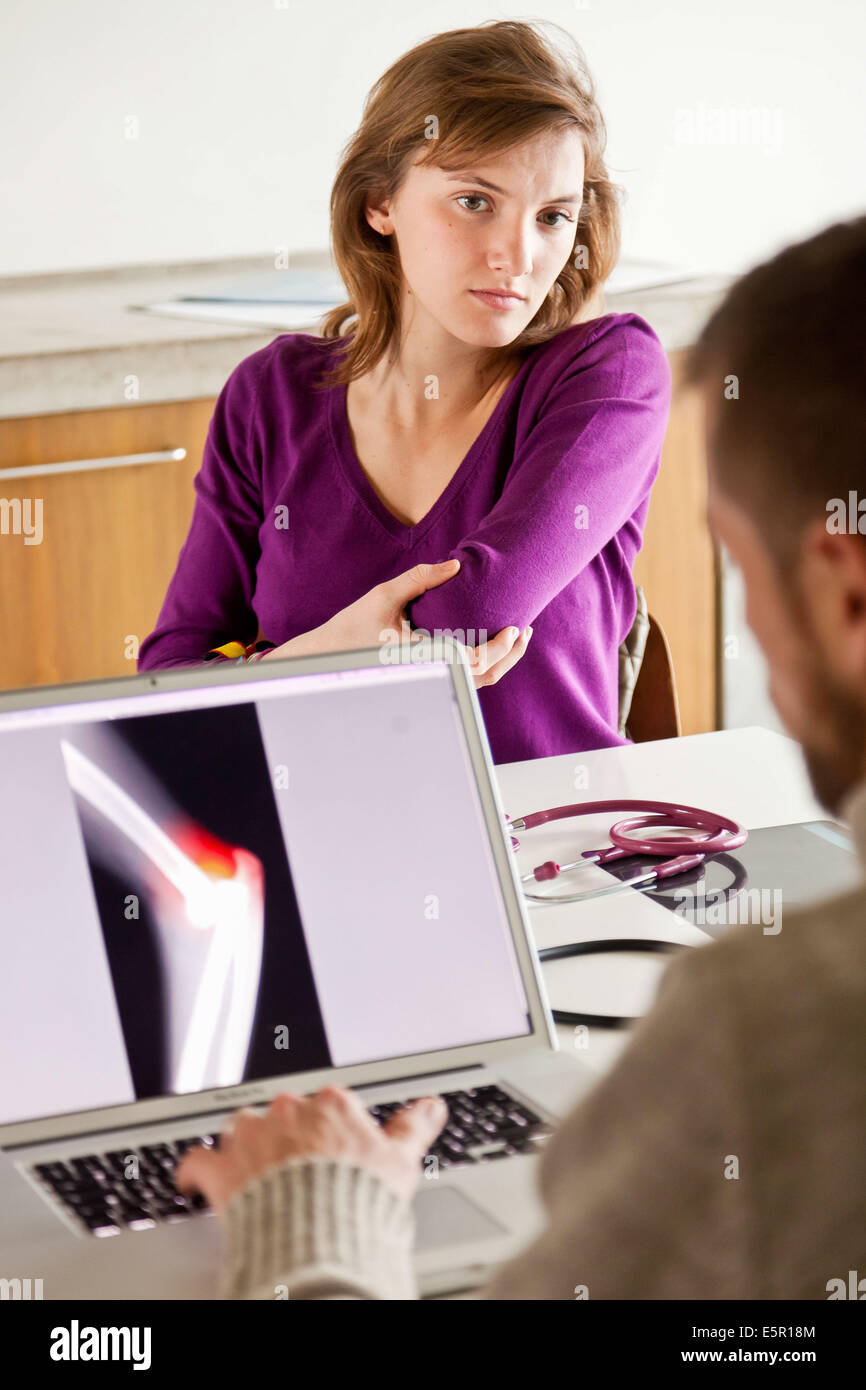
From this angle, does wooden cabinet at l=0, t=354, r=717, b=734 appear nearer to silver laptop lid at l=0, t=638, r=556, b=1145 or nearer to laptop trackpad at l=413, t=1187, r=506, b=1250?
silver laptop lid at l=0, t=638, r=556, b=1145

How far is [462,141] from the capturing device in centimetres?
146

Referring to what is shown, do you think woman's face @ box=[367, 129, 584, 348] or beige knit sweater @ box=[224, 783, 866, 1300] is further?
woman's face @ box=[367, 129, 584, 348]

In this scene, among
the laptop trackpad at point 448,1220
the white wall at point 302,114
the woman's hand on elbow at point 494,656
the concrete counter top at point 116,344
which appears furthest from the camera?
the white wall at point 302,114

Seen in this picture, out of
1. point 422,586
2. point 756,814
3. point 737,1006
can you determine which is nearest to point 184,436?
point 422,586

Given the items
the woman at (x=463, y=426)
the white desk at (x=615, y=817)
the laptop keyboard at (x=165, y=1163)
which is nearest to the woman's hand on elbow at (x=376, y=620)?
the woman at (x=463, y=426)

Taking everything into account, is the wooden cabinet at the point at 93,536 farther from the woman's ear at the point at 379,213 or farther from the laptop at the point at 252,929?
the laptop at the point at 252,929

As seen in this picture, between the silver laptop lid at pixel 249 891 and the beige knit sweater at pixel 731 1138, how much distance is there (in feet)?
1.00

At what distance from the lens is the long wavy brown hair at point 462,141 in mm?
1451

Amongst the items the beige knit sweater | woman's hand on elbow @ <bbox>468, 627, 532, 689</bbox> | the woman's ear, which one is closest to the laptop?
the beige knit sweater

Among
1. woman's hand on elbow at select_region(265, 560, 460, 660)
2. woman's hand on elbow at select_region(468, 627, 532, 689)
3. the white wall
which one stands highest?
the white wall

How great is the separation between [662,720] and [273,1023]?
1.01 m

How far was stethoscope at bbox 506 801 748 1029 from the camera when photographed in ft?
3.44

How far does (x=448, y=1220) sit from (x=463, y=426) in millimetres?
1106

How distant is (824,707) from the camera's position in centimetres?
62
